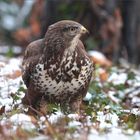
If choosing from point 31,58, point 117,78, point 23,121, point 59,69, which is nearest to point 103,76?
point 117,78

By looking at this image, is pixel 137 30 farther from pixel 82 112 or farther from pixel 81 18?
pixel 82 112

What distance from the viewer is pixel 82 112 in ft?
22.0

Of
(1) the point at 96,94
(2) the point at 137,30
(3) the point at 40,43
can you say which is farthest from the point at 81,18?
(3) the point at 40,43

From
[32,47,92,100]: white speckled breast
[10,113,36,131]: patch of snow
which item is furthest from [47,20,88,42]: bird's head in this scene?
[10,113,36,131]: patch of snow

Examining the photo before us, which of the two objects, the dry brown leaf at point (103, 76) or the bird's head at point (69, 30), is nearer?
the bird's head at point (69, 30)

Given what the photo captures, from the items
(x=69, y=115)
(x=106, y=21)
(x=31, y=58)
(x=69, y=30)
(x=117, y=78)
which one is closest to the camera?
(x=69, y=115)

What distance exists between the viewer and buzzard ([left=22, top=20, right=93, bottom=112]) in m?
6.68

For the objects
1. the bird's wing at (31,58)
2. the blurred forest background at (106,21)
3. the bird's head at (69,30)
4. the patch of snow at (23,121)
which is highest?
the blurred forest background at (106,21)

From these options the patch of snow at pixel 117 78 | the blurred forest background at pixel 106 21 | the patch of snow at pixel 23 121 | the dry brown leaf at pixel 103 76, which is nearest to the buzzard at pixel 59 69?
the patch of snow at pixel 23 121

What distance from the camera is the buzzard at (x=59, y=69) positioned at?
668 cm

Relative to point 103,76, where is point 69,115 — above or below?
below

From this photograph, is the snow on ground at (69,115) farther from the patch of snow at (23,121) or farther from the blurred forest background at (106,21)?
the blurred forest background at (106,21)

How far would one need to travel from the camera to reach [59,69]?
21.9ft

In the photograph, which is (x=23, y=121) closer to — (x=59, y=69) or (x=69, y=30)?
(x=59, y=69)
